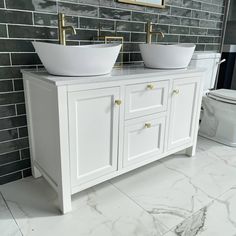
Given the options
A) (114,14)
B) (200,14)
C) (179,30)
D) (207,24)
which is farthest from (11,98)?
(207,24)

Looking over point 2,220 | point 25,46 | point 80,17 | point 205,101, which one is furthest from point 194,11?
point 2,220

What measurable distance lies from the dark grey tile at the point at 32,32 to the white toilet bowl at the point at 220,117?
1485 millimetres

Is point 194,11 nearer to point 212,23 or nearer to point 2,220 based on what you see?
point 212,23

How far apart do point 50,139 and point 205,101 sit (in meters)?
1.58

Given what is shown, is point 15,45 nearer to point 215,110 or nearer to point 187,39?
point 187,39

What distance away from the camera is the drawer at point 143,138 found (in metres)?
1.47

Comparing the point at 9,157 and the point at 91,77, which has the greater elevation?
the point at 91,77

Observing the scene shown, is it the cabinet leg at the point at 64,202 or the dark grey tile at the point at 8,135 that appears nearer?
the cabinet leg at the point at 64,202

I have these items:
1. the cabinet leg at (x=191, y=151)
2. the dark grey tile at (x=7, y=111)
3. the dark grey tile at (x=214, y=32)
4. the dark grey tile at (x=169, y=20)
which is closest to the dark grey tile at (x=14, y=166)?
the dark grey tile at (x=7, y=111)

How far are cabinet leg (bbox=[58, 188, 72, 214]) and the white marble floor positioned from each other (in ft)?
0.10

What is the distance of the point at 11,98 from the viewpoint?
4.72 ft

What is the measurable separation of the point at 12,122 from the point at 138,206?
0.91 meters

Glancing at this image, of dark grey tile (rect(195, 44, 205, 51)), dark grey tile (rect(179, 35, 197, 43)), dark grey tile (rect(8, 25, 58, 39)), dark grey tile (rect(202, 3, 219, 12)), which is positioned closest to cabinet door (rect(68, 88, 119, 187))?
dark grey tile (rect(8, 25, 58, 39))

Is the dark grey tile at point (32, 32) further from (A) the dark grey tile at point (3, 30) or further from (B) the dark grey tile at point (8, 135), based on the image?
(B) the dark grey tile at point (8, 135)
